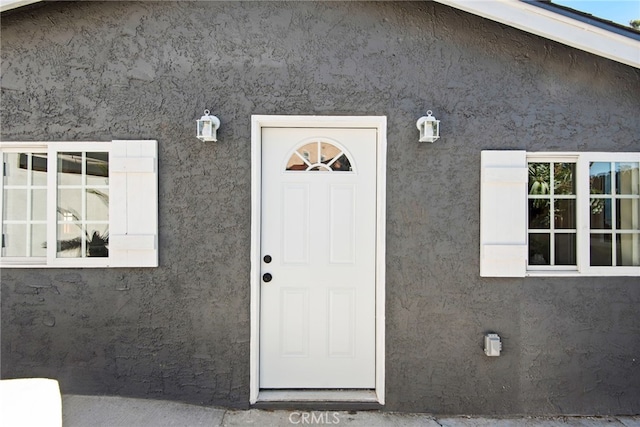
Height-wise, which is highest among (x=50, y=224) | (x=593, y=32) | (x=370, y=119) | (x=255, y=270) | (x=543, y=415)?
(x=593, y=32)

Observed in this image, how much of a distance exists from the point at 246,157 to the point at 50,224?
2.19 meters

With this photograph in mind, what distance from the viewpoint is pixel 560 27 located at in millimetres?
3449

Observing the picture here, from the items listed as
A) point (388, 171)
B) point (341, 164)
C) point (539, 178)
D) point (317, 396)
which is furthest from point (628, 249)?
point (317, 396)

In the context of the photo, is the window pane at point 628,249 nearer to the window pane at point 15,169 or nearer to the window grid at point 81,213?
the window grid at point 81,213

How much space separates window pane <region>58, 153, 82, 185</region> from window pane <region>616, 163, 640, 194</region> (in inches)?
225

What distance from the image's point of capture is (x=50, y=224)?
374 cm

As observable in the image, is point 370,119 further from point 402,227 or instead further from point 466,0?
point 466,0

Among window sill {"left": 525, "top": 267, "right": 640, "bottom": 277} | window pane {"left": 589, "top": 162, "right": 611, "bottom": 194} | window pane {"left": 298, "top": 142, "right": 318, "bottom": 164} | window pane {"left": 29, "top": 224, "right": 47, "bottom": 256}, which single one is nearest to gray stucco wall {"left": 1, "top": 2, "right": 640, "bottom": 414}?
window sill {"left": 525, "top": 267, "right": 640, "bottom": 277}

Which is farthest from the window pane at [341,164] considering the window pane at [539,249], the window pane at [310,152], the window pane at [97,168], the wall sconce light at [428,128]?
the window pane at [97,168]

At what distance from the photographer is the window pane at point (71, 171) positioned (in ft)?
12.4

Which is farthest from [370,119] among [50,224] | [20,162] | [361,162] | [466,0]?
[20,162]

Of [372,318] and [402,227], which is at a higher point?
[402,227]

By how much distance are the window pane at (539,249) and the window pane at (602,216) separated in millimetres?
527

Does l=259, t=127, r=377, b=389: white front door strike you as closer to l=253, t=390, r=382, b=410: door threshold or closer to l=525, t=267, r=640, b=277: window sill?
l=253, t=390, r=382, b=410: door threshold
